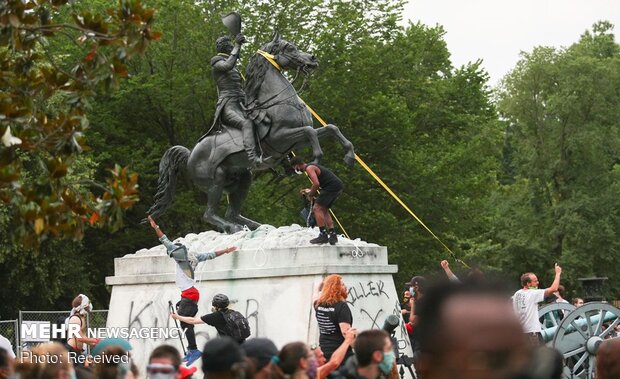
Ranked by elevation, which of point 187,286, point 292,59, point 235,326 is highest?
point 292,59

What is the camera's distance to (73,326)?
14.9m

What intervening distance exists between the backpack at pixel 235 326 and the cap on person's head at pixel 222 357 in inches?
326

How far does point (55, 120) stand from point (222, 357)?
398 cm

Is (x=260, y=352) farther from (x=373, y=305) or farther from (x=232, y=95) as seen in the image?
(x=232, y=95)

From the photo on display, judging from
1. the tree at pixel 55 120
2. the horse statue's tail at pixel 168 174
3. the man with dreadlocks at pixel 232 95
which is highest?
the man with dreadlocks at pixel 232 95

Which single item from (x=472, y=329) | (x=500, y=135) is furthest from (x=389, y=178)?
(x=472, y=329)

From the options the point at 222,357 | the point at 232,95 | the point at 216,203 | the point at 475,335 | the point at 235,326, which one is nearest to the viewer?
the point at 475,335

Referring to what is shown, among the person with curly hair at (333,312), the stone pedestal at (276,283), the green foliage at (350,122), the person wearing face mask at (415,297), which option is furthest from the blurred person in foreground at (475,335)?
the green foliage at (350,122)

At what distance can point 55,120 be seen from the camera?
8938mm

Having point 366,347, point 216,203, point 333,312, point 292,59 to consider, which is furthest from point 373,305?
point 366,347

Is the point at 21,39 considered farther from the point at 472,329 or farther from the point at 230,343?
the point at 472,329

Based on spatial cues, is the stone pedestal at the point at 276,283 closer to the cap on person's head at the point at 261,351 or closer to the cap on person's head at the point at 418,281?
the cap on person's head at the point at 418,281

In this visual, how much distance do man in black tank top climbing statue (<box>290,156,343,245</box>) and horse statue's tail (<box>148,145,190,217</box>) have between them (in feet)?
12.2

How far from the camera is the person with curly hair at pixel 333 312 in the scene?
1226cm
